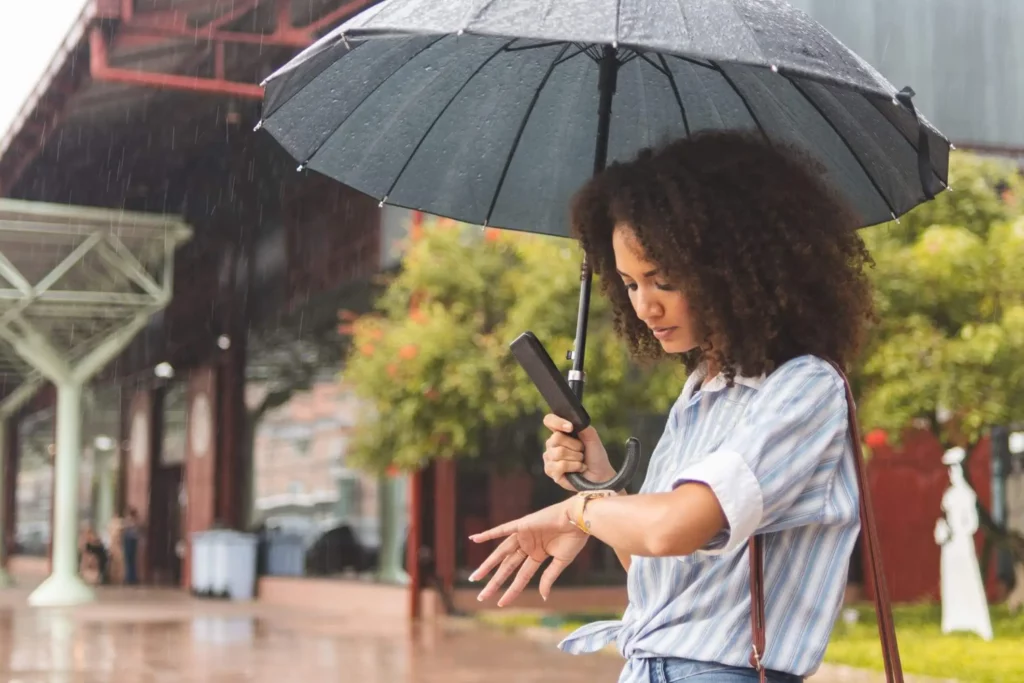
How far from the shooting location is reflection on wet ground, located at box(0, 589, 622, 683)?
10703 mm

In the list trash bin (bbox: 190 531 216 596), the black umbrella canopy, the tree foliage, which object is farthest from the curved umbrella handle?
trash bin (bbox: 190 531 216 596)

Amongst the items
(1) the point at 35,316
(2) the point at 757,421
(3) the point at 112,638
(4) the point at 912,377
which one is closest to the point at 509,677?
(4) the point at 912,377

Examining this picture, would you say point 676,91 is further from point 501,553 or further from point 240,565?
point 240,565

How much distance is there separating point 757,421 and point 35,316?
2150 centimetres

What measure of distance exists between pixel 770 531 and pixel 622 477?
0.32 m

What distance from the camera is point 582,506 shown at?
6.82ft

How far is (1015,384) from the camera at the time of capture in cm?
1058

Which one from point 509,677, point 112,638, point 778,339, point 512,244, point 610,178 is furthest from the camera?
point 112,638

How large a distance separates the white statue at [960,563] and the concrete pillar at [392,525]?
728cm

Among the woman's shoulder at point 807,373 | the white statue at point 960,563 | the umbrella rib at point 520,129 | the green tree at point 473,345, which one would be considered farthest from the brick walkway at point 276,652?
the woman's shoulder at point 807,373

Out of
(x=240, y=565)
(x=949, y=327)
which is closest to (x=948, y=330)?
(x=949, y=327)

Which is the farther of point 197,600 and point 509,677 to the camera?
point 197,600

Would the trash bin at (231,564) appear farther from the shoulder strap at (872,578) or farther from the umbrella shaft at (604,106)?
the shoulder strap at (872,578)

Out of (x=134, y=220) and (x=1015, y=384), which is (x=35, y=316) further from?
(x=1015, y=384)
